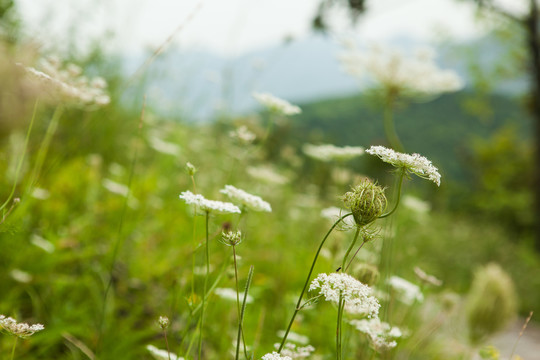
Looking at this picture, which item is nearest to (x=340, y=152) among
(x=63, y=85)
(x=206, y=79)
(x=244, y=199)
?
(x=244, y=199)

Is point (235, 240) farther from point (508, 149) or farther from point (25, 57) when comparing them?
point (508, 149)

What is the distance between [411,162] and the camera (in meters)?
0.93

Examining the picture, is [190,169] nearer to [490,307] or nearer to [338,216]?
[338,216]

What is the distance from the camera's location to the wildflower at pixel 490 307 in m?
2.50

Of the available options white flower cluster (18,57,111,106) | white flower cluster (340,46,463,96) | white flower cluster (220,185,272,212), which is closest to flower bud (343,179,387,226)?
white flower cluster (220,185,272,212)

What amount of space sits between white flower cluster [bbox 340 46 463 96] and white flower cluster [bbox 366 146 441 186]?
1482 millimetres

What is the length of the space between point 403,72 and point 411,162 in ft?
5.06

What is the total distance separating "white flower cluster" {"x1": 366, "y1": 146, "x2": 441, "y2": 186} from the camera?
0.93 meters

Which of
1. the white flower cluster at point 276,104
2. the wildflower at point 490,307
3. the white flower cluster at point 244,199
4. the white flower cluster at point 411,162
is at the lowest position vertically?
the wildflower at point 490,307

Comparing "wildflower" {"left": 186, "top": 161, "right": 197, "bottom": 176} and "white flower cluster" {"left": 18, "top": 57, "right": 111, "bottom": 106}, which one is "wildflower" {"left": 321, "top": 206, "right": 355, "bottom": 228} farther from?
"white flower cluster" {"left": 18, "top": 57, "right": 111, "bottom": 106}

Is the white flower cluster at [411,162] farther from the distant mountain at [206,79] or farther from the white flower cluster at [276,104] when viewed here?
the distant mountain at [206,79]

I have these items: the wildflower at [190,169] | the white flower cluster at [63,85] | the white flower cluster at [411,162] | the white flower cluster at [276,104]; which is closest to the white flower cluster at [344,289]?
the white flower cluster at [411,162]

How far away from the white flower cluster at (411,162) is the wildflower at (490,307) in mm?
1900

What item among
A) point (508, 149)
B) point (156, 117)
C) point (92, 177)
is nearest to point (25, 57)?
point (92, 177)
